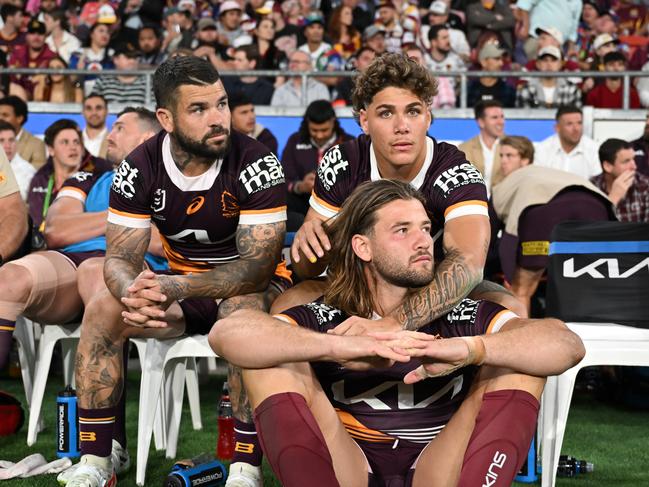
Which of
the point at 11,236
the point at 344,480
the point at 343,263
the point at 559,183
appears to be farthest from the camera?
the point at 559,183

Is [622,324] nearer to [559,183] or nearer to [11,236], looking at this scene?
[559,183]

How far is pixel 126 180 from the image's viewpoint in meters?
4.95

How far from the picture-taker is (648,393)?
688 centimetres

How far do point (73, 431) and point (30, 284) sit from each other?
0.74 meters

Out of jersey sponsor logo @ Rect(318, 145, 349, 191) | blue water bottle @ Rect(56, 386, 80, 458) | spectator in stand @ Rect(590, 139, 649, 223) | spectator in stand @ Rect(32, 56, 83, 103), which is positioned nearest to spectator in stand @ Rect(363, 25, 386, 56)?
spectator in stand @ Rect(32, 56, 83, 103)

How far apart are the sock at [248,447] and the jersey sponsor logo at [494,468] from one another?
1266 millimetres

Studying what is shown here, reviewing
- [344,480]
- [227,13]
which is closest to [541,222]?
[344,480]

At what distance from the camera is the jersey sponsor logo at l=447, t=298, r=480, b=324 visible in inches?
159

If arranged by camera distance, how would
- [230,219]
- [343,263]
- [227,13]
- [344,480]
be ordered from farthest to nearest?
[227,13], [230,219], [343,263], [344,480]

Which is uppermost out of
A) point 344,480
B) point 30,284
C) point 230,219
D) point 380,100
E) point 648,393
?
point 380,100

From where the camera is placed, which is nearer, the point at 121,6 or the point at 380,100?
the point at 380,100

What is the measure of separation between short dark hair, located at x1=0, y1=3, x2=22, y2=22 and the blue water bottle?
404 inches

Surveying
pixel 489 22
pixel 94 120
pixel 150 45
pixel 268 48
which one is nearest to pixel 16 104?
pixel 94 120

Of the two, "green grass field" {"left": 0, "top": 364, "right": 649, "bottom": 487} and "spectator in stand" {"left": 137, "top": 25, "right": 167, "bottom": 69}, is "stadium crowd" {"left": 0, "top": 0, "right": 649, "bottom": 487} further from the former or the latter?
"spectator in stand" {"left": 137, "top": 25, "right": 167, "bottom": 69}
